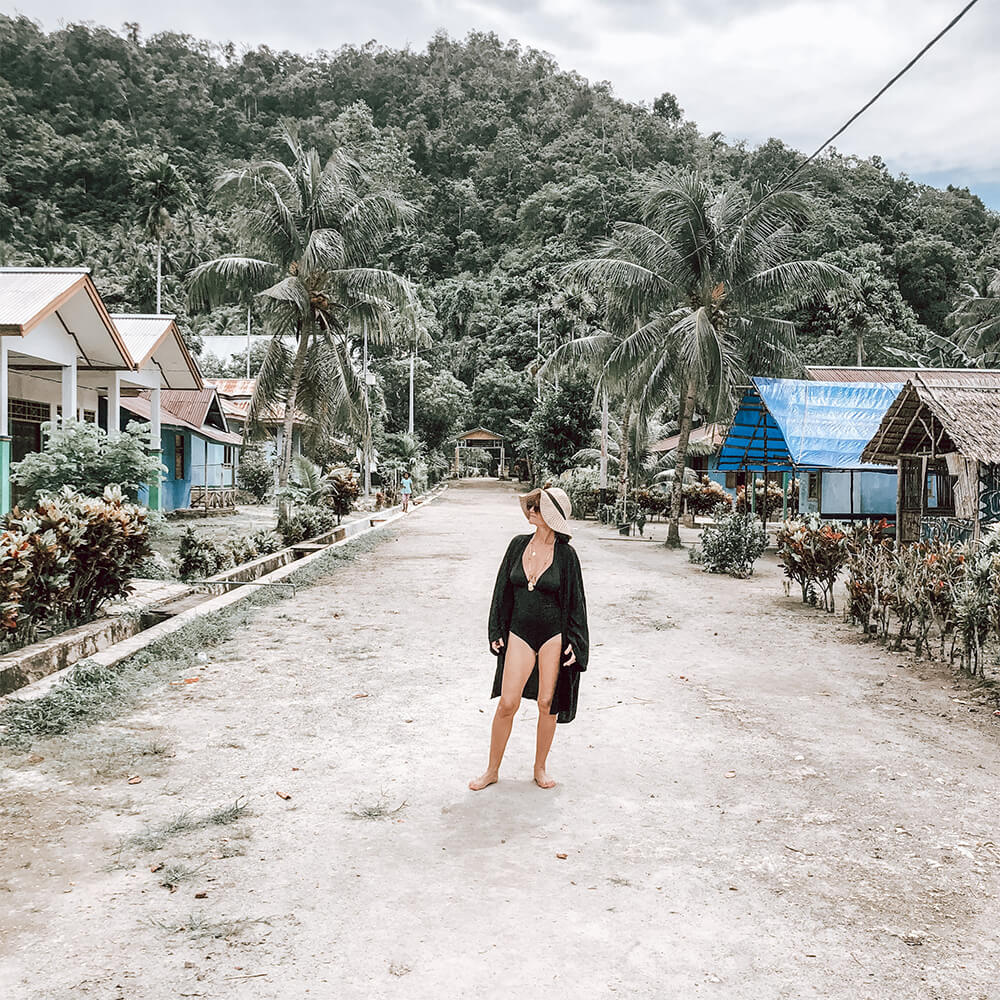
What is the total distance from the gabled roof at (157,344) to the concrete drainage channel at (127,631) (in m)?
5.80

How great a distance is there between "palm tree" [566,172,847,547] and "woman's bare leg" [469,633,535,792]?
14370 millimetres

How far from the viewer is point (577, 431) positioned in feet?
114

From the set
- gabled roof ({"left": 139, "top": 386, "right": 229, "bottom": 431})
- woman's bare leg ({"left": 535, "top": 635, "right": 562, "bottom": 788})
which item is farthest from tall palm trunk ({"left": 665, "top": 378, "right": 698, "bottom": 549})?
gabled roof ({"left": 139, "top": 386, "right": 229, "bottom": 431})

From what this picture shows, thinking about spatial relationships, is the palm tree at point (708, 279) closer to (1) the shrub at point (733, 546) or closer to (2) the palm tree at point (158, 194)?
(1) the shrub at point (733, 546)

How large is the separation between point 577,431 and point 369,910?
32090 millimetres

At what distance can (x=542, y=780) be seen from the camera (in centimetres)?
445

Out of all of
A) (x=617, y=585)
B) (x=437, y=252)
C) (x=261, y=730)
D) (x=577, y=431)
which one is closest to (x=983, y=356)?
(x=577, y=431)

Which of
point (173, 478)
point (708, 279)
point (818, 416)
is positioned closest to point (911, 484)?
point (818, 416)

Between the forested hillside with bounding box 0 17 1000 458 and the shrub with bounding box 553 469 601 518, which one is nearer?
the shrub with bounding box 553 469 601 518

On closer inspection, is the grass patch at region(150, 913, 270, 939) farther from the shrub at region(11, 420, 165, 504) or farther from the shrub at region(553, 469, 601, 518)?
the shrub at region(553, 469, 601, 518)

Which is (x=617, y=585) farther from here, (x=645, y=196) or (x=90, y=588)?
(x=645, y=196)

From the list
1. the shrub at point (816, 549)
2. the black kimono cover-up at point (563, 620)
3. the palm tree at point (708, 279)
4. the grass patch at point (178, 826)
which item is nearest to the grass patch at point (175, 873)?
the grass patch at point (178, 826)

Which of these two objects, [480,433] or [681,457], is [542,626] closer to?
[681,457]

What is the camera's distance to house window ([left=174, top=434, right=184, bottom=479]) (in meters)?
26.0
